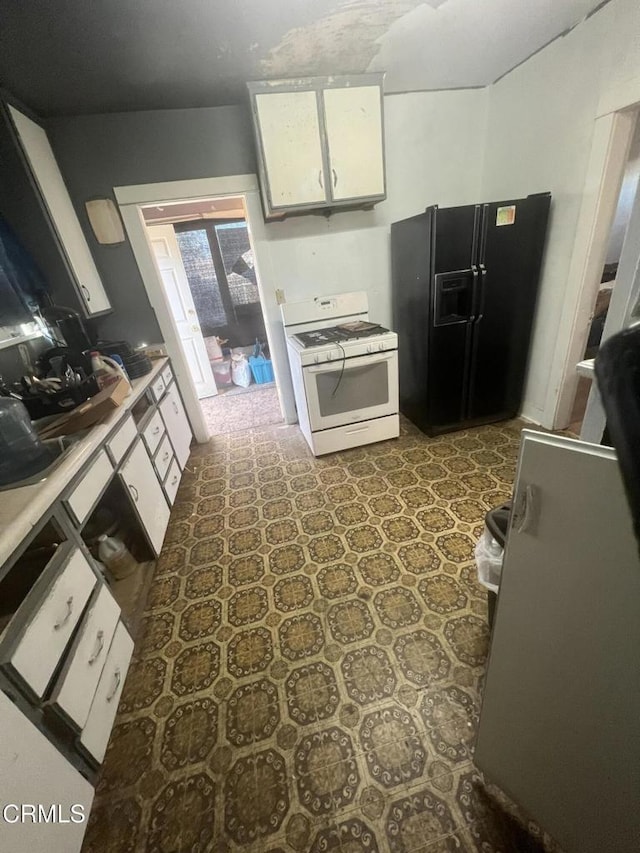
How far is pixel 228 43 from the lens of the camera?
61.6 inches

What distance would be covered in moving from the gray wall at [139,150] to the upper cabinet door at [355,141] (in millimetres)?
620

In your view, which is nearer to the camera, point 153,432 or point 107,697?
point 107,697

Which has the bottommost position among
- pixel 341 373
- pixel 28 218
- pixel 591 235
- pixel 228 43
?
pixel 341 373

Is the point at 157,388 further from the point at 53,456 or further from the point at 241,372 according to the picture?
the point at 241,372

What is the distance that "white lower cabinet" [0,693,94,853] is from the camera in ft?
2.24

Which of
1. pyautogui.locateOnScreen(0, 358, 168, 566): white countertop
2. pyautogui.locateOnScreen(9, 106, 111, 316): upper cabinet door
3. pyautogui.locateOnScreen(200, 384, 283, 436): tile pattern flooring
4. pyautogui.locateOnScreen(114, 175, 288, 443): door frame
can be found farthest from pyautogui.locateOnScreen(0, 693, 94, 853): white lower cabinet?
pyautogui.locateOnScreen(200, 384, 283, 436): tile pattern flooring

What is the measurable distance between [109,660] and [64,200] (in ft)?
8.66

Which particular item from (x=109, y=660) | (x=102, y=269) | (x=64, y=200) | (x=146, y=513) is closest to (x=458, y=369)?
(x=146, y=513)

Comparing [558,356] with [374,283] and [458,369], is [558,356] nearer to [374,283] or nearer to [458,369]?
[458,369]

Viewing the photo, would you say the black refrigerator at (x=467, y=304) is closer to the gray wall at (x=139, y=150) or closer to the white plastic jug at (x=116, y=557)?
the gray wall at (x=139, y=150)

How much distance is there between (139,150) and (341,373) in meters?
2.00

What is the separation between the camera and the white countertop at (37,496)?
2.81 feet

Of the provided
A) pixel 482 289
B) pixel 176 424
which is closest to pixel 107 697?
pixel 176 424

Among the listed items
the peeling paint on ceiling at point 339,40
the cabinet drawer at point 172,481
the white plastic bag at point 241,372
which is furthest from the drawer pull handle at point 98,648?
the white plastic bag at point 241,372
